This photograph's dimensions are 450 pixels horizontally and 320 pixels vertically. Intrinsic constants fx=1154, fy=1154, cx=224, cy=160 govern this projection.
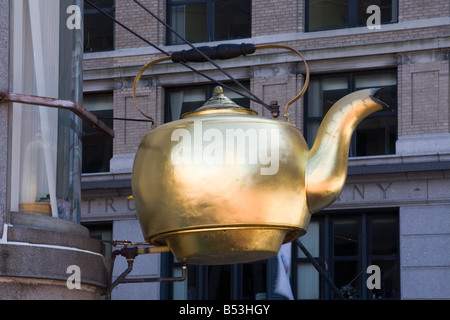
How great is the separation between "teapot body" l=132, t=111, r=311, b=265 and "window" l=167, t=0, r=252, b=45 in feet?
48.3

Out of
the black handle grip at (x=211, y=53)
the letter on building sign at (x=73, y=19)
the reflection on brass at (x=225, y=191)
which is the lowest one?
the reflection on brass at (x=225, y=191)

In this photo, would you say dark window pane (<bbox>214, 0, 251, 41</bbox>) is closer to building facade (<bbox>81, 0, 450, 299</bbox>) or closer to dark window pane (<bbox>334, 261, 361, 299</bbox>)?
building facade (<bbox>81, 0, 450, 299</bbox>)

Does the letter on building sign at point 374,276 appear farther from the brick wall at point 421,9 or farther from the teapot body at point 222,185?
the teapot body at point 222,185

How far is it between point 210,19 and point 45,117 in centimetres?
1447

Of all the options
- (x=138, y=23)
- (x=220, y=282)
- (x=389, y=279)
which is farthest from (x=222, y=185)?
(x=138, y=23)

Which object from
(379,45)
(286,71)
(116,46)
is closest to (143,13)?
(116,46)

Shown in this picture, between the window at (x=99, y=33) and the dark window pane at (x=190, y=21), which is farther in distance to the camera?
the window at (x=99, y=33)

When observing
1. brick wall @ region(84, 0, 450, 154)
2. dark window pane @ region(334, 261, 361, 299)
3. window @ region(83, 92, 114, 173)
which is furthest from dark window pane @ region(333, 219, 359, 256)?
window @ region(83, 92, 114, 173)

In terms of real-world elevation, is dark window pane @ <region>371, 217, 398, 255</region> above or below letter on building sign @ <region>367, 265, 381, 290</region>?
above

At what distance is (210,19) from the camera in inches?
824

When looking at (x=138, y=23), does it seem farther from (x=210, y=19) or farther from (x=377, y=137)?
(x=377, y=137)

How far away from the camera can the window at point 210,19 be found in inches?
821

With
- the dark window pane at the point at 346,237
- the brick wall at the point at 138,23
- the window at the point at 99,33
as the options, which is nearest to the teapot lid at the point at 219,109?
the dark window pane at the point at 346,237

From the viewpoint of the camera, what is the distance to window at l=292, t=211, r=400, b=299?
63.4 feet
